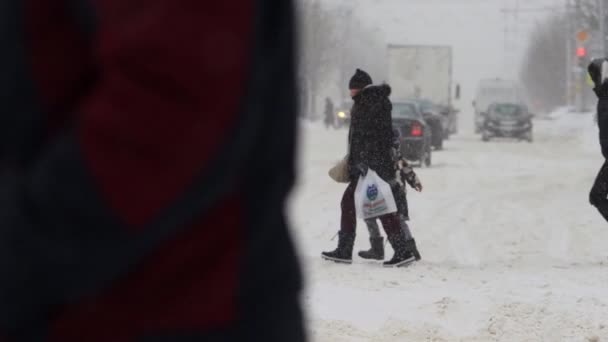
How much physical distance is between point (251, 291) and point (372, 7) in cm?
12853

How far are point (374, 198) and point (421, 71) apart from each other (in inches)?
1341

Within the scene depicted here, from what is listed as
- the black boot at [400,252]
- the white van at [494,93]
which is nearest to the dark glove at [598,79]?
the black boot at [400,252]

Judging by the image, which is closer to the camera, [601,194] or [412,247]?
[412,247]

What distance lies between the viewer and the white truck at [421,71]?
140 ft

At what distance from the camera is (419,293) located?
8203mm

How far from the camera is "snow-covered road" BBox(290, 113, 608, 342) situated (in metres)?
7.14

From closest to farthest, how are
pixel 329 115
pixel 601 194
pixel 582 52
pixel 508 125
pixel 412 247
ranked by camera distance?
pixel 412 247 < pixel 601 194 < pixel 508 125 < pixel 582 52 < pixel 329 115

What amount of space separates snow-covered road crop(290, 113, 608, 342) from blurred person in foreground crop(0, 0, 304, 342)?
261 millimetres

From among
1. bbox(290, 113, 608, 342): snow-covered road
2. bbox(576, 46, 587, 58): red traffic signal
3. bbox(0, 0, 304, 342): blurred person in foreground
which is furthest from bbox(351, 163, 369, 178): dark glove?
bbox(576, 46, 587, 58): red traffic signal

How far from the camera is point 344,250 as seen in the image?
1008 centimetres

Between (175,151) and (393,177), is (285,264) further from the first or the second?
(393,177)

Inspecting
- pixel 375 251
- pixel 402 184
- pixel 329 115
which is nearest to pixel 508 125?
pixel 329 115

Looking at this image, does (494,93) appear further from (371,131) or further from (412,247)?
(371,131)

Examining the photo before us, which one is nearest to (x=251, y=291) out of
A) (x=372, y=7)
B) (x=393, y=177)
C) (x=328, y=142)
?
(x=393, y=177)
